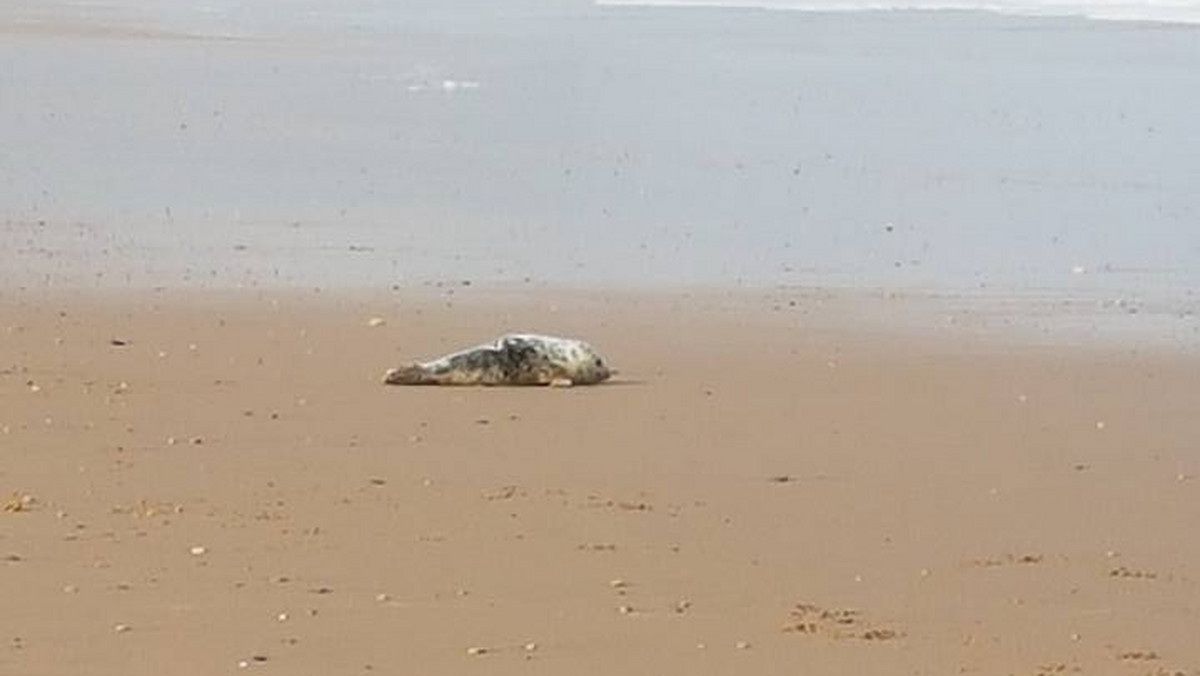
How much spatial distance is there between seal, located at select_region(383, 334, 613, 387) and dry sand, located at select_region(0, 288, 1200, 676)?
0.11 m

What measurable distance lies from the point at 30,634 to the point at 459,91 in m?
17.0

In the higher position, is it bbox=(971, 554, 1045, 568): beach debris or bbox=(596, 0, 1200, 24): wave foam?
bbox=(596, 0, 1200, 24): wave foam

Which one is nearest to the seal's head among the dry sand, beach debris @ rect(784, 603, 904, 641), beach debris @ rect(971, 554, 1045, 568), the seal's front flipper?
the dry sand

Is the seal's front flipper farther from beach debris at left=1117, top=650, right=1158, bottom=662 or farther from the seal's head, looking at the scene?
beach debris at left=1117, top=650, right=1158, bottom=662

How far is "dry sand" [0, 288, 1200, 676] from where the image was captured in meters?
6.45

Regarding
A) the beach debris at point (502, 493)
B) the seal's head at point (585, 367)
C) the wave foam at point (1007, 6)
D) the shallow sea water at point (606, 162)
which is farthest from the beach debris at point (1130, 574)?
the wave foam at point (1007, 6)

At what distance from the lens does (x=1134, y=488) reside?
28.8ft

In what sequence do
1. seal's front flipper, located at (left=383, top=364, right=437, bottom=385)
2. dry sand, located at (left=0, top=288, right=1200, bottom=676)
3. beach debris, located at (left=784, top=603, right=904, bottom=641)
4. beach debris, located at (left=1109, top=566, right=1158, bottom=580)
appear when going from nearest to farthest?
dry sand, located at (left=0, top=288, right=1200, bottom=676) → beach debris, located at (left=784, top=603, right=904, bottom=641) → beach debris, located at (left=1109, top=566, right=1158, bottom=580) → seal's front flipper, located at (left=383, top=364, right=437, bottom=385)

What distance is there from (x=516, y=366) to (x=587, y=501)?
92.5 inches

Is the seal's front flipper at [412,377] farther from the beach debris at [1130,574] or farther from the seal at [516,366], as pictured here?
the beach debris at [1130,574]

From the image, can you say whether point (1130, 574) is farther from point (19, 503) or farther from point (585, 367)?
point (585, 367)

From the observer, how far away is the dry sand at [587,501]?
6.45 metres

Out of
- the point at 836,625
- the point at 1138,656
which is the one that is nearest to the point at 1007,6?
the point at 836,625

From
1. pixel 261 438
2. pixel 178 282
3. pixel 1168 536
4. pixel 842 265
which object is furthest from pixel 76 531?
pixel 842 265
